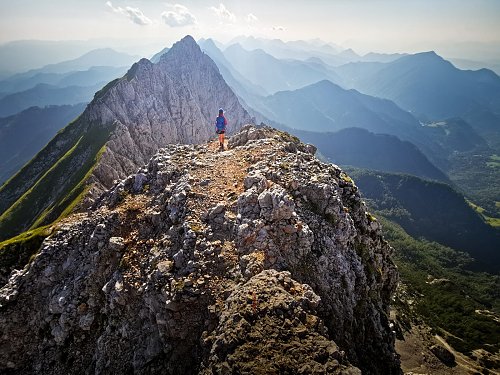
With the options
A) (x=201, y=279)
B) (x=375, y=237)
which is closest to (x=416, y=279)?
(x=375, y=237)

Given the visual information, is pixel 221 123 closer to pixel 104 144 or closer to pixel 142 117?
pixel 104 144

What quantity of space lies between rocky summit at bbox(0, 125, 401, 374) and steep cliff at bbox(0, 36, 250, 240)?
56642 mm

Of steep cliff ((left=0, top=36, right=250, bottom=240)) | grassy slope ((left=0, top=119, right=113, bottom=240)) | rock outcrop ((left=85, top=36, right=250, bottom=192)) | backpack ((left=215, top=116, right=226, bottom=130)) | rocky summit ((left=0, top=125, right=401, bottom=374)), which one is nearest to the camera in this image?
rocky summit ((left=0, top=125, right=401, bottom=374))

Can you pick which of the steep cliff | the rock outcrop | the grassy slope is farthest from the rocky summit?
the rock outcrop

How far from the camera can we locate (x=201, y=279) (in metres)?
21.7

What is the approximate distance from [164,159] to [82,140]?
353ft

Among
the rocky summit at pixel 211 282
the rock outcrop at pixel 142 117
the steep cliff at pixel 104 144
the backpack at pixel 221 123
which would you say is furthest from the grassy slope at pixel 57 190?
the rocky summit at pixel 211 282

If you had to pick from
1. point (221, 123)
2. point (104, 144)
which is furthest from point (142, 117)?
point (221, 123)

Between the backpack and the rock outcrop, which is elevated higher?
the backpack

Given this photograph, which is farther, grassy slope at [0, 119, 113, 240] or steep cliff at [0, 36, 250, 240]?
steep cliff at [0, 36, 250, 240]

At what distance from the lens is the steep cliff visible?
100 metres

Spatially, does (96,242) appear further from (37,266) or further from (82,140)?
(82,140)

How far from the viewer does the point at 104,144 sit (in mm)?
114750

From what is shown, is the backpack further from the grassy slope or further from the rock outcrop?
the rock outcrop
